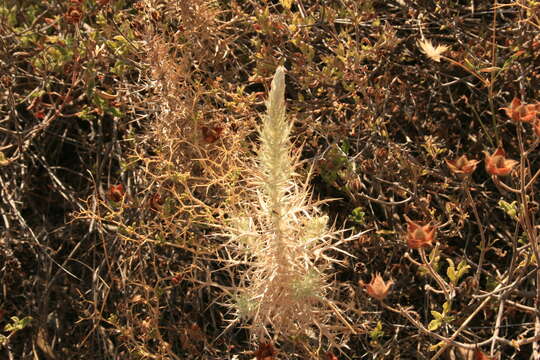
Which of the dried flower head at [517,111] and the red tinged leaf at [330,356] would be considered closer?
the dried flower head at [517,111]

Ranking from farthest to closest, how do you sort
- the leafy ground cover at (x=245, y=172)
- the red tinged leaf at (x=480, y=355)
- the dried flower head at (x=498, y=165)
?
the leafy ground cover at (x=245, y=172), the red tinged leaf at (x=480, y=355), the dried flower head at (x=498, y=165)

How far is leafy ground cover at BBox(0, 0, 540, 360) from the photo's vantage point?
1.86 meters

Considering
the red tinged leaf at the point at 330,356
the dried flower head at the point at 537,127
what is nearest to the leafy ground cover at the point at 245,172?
the red tinged leaf at the point at 330,356

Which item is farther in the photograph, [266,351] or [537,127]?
[266,351]

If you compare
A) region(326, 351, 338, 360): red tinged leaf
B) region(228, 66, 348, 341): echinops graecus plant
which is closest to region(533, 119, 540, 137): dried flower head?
region(228, 66, 348, 341): echinops graecus plant

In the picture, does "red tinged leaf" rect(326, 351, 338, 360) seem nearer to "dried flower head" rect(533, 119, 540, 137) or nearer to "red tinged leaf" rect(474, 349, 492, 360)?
"red tinged leaf" rect(474, 349, 492, 360)

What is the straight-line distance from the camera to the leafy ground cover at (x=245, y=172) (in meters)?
1.86

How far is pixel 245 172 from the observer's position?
1930 millimetres

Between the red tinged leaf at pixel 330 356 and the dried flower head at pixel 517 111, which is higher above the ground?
the dried flower head at pixel 517 111

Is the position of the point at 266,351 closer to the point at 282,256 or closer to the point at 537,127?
the point at 282,256

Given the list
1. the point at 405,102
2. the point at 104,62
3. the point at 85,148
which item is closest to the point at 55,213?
the point at 85,148

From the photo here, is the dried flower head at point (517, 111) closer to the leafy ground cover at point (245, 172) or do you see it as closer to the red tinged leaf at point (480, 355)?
the leafy ground cover at point (245, 172)

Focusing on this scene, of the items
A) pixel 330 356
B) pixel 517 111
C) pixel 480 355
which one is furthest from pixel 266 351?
pixel 517 111

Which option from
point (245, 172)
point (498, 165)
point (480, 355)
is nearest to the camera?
point (498, 165)
